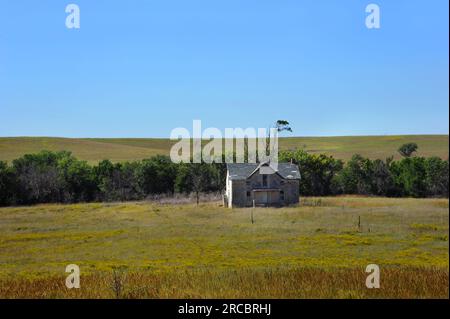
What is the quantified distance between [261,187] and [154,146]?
117736mm

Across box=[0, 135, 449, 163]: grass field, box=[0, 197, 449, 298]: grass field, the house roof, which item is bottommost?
box=[0, 197, 449, 298]: grass field

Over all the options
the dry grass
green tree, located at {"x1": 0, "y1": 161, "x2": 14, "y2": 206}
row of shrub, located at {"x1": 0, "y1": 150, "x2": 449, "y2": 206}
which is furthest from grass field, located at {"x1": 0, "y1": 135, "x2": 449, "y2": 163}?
the dry grass

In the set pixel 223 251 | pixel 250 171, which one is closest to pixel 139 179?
pixel 250 171

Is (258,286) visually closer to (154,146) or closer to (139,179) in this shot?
(139,179)

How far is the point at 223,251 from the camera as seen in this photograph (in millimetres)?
29297

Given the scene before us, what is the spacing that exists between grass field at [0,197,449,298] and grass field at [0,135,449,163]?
8413 cm

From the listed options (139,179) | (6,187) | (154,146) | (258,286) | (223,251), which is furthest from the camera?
(154,146)

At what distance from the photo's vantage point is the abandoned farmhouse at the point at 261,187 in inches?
2734

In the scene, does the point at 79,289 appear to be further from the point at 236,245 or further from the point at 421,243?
the point at 421,243

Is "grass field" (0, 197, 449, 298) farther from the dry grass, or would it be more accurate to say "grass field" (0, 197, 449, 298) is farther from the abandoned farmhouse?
the abandoned farmhouse

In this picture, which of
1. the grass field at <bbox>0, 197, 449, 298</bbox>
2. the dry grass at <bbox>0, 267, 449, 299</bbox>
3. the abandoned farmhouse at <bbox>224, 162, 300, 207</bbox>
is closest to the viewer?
the dry grass at <bbox>0, 267, 449, 299</bbox>

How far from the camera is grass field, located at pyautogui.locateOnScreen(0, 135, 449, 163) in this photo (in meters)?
145
